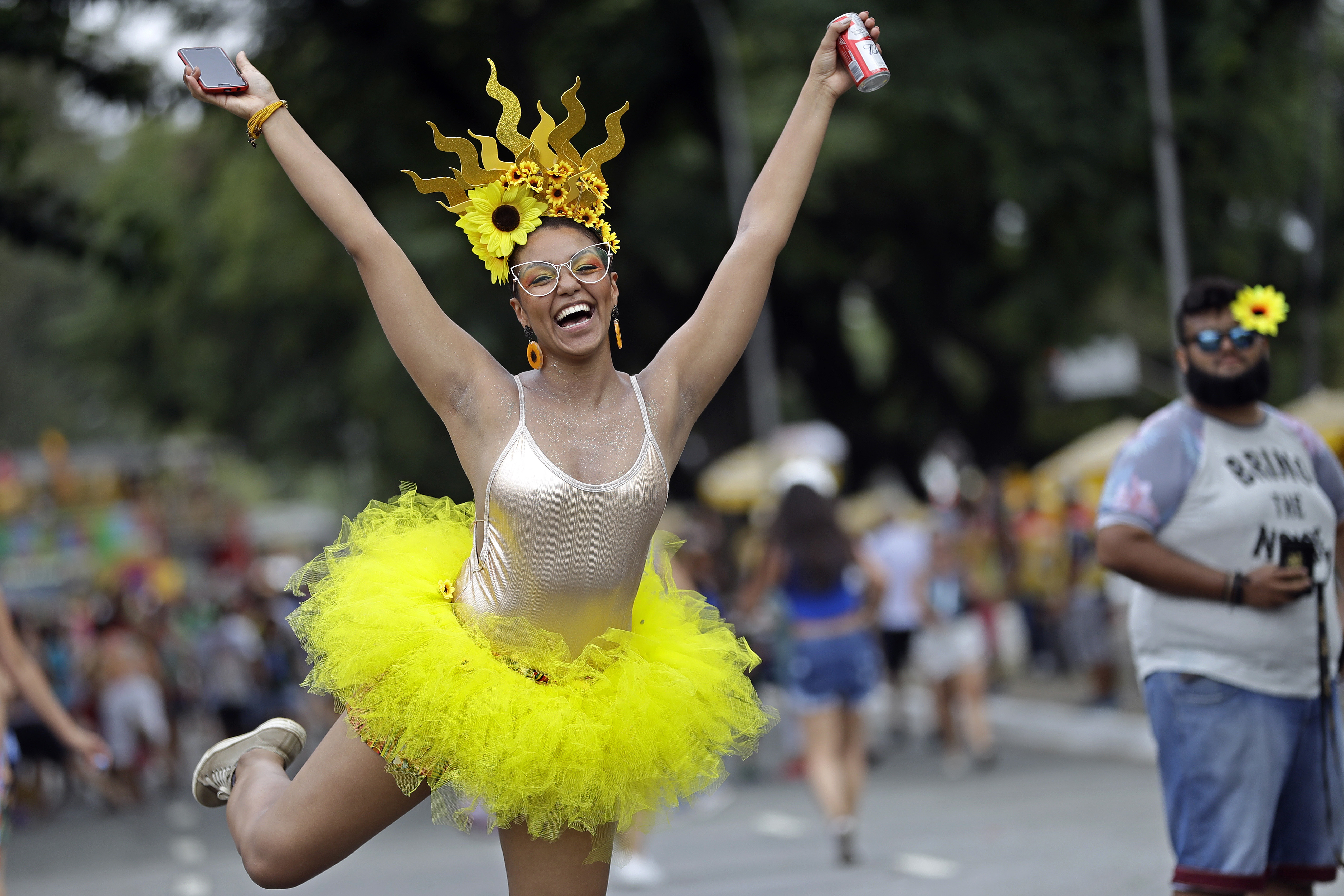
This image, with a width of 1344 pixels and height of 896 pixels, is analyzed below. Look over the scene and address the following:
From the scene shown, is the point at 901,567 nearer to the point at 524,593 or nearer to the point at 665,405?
the point at 665,405

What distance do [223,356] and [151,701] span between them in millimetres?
17133

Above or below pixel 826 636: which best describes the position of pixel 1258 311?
below

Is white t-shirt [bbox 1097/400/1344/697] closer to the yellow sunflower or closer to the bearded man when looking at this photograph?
the bearded man

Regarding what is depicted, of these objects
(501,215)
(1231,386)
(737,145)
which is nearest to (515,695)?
(501,215)

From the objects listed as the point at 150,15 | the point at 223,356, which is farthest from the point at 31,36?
the point at 223,356

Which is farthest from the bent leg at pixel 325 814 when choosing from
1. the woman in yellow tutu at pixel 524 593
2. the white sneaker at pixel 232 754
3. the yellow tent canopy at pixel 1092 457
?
the yellow tent canopy at pixel 1092 457

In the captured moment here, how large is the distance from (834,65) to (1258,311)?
67.0 inches

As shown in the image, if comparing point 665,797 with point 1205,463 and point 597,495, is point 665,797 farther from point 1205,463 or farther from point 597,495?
point 1205,463

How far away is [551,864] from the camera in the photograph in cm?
354

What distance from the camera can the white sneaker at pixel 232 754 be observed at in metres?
3.97

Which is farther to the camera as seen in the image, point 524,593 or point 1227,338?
point 1227,338

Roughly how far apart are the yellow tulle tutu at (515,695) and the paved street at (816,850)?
158 inches

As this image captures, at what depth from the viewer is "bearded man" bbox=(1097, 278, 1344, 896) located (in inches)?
178

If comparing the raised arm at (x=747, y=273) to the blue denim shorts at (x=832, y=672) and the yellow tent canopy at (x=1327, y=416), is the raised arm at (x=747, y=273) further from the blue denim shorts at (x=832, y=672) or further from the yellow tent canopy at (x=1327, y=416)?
the yellow tent canopy at (x=1327, y=416)
